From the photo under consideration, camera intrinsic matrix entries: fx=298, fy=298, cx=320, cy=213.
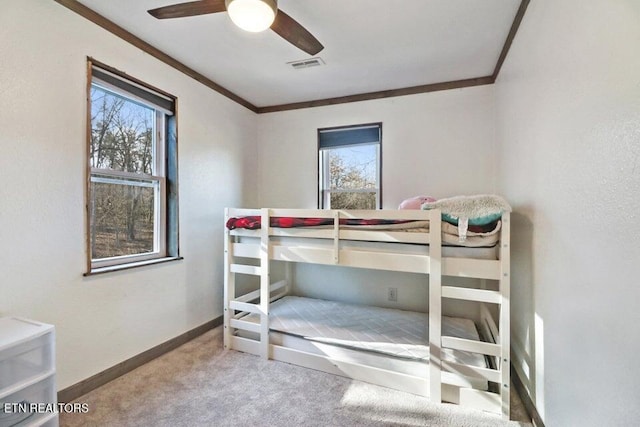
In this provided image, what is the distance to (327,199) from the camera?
339cm

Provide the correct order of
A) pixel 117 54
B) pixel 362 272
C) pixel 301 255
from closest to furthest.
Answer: pixel 117 54
pixel 301 255
pixel 362 272

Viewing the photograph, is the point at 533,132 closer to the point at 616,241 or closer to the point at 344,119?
the point at 616,241

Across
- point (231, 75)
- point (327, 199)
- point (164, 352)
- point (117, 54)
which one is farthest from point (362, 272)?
point (117, 54)

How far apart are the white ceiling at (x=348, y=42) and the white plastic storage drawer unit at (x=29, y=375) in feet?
6.05

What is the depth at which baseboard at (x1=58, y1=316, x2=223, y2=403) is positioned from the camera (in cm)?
177

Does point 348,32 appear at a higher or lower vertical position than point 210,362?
higher

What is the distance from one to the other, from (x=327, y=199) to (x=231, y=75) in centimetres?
157

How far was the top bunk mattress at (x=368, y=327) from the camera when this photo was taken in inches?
78.1

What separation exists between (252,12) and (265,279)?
1.76 m

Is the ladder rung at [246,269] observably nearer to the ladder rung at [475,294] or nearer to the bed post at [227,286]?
the bed post at [227,286]

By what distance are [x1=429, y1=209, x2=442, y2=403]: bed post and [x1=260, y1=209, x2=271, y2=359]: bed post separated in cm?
119

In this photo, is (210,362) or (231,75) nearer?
(210,362)

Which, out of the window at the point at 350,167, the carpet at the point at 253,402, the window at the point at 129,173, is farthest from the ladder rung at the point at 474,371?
the window at the point at 129,173

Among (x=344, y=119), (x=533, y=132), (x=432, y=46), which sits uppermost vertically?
(x=432, y=46)
